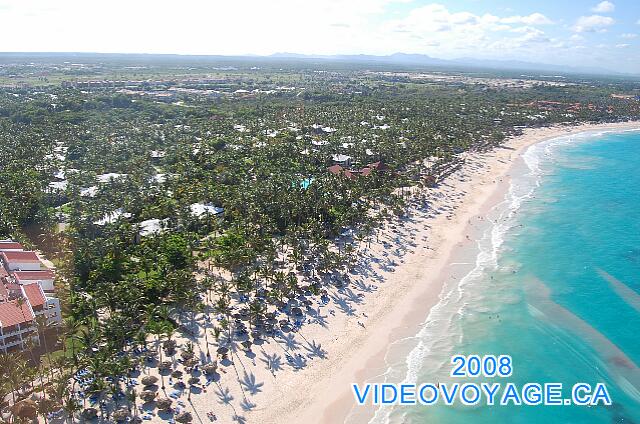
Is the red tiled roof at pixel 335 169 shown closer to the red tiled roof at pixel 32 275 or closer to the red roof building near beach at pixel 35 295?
the red tiled roof at pixel 32 275

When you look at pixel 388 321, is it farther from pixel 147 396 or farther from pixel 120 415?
pixel 120 415

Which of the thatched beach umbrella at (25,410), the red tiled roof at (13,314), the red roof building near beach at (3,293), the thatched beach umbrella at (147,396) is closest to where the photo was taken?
the thatched beach umbrella at (25,410)

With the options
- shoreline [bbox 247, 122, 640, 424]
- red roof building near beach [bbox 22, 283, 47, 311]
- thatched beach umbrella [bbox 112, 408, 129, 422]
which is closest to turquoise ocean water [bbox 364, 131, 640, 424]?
shoreline [bbox 247, 122, 640, 424]

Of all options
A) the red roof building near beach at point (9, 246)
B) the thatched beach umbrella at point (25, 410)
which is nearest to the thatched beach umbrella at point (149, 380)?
the thatched beach umbrella at point (25, 410)

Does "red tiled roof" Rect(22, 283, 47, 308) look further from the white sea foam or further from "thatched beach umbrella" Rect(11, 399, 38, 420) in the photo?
the white sea foam

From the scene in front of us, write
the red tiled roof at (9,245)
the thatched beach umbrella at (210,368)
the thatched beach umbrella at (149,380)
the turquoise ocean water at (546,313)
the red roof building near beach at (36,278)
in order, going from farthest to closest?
the red tiled roof at (9,245) → the red roof building near beach at (36,278) → the turquoise ocean water at (546,313) → the thatched beach umbrella at (210,368) → the thatched beach umbrella at (149,380)

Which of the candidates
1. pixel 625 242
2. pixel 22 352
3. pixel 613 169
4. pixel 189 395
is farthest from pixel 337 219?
pixel 613 169

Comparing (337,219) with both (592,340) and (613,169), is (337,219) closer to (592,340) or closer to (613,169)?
(592,340)

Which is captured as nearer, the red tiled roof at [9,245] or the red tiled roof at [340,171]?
the red tiled roof at [9,245]
